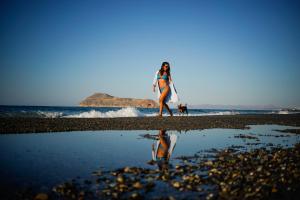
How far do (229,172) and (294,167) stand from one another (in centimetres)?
162

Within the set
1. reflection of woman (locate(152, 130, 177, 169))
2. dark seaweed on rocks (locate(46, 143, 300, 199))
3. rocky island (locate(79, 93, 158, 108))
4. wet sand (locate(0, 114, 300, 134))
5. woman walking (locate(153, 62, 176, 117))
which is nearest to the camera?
dark seaweed on rocks (locate(46, 143, 300, 199))

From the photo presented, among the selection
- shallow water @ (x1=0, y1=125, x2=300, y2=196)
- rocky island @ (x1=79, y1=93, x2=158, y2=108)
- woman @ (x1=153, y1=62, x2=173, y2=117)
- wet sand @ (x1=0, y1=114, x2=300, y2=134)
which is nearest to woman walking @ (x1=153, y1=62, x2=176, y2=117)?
woman @ (x1=153, y1=62, x2=173, y2=117)

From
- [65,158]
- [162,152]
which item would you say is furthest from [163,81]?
[65,158]

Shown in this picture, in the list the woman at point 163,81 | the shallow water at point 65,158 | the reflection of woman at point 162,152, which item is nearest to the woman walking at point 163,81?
the woman at point 163,81

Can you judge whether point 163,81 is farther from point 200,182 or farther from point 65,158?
point 200,182

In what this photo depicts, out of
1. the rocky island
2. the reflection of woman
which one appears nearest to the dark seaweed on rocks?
the reflection of woman

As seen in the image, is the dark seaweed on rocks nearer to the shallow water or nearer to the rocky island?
the shallow water

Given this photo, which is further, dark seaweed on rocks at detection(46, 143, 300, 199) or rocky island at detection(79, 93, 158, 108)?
rocky island at detection(79, 93, 158, 108)

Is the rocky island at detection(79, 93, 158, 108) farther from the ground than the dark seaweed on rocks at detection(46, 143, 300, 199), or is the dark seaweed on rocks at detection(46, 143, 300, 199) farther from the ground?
the rocky island at detection(79, 93, 158, 108)

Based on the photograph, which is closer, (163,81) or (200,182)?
(200,182)

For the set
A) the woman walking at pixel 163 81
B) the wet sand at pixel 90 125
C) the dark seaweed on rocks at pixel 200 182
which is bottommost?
the dark seaweed on rocks at pixel 200 182

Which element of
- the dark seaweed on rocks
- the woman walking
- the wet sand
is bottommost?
the dark seaweed on rocks

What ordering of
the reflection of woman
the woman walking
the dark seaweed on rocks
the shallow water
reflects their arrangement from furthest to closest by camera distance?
the woman walking
the reflection of woman
the shallow water
the dark seaweed on rocks

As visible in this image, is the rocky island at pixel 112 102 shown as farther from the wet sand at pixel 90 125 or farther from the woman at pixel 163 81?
the wet sand at pixel 90 125
